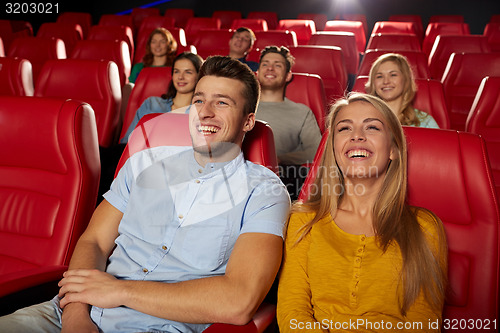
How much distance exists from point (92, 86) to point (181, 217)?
1.71m

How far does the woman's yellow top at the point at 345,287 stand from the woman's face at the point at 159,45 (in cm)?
310

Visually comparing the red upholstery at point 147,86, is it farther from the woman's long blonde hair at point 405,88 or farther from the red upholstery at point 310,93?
the woman's long blonde hair at point 405,88

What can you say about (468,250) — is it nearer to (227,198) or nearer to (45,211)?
(227,198)

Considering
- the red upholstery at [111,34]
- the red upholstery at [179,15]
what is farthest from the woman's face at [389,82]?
the red upholstery at [179,15]

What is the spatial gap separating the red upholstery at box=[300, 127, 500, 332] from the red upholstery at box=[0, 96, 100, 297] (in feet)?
2.99

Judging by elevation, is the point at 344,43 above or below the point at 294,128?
above

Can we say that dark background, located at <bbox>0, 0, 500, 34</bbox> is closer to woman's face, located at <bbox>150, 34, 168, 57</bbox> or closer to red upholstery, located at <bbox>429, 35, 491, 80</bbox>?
red upholstery, located at <bbox>429, 35, 491, 80</bbox>

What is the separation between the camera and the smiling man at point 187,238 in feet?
3.60

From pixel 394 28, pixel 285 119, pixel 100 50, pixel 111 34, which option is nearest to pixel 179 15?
pixel 111 34

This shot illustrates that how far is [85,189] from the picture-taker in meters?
1.43

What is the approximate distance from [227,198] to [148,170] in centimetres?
26

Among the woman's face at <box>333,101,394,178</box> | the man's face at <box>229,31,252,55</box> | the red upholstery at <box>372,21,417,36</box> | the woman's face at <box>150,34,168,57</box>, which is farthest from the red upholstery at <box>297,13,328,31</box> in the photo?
the woman's face at <box>333,101,394,178</box>

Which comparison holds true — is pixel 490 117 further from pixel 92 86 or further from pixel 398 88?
pixel 92 86

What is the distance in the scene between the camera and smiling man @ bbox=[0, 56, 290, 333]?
1.10m
